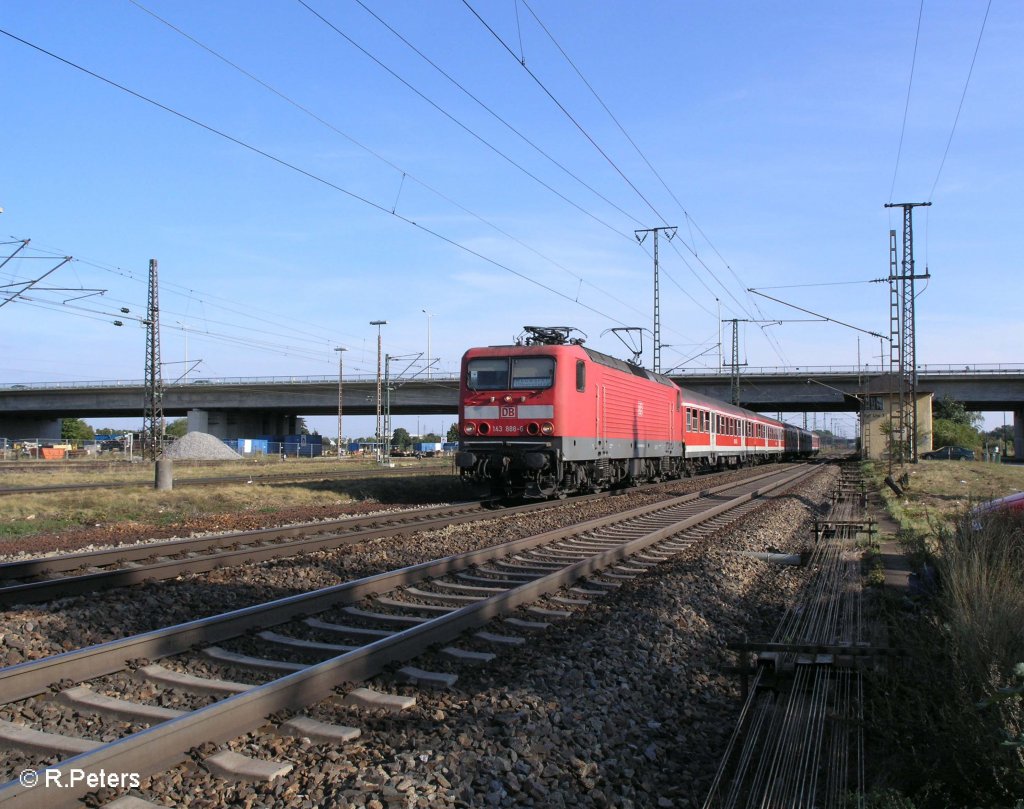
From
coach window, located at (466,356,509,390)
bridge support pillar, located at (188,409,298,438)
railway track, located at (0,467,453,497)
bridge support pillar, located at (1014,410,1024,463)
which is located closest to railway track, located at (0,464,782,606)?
coach window, located at (466,356,509,390)

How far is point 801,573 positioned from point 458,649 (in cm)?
548

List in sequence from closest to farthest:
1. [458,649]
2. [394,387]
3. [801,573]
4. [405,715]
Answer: [405,715], [458,649], [801,573], [394,387]

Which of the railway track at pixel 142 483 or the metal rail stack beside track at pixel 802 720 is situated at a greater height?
the railway track at pixel 142 483

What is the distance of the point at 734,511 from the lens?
56.3 feet

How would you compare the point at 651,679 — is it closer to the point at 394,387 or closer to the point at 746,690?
the point at 746,690

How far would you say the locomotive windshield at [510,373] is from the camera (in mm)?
16812

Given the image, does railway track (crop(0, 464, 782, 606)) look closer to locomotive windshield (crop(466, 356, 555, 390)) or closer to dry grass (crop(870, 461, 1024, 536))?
locomotive windshield (crop(466, 356, 555, 390))

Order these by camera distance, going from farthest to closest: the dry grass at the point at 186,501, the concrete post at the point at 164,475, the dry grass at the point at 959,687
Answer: the concrete post at the point at 164,475 < the dry grass at the point at 186,501 < the dry grass at the point at 959,687

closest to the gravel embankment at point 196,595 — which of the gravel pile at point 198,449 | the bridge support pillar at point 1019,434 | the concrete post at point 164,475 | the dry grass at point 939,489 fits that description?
the dry grass at point 939,489

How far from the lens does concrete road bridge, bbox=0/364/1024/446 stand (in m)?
61.2

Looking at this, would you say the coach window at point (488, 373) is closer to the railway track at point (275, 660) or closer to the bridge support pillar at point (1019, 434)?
the railway track at point (275, 660)

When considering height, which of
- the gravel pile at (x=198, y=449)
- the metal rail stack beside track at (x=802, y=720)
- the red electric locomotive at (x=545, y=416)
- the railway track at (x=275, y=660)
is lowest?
the metal rail stack beside track at (x=802, y=720)

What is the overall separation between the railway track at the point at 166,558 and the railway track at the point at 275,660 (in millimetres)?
2518

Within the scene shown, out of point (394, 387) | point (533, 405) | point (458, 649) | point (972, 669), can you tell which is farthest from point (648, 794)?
point (394, 387)
